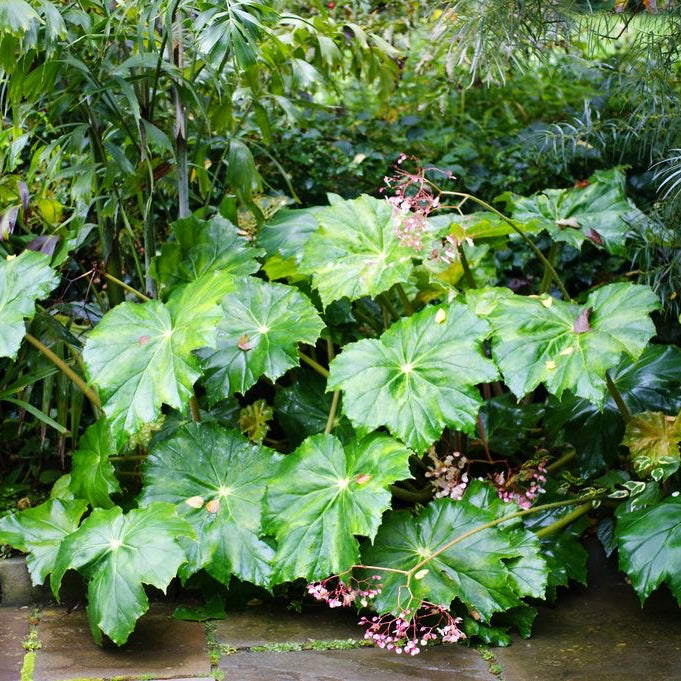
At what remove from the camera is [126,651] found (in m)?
2.71

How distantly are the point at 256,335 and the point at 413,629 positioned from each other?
1027 millimetres

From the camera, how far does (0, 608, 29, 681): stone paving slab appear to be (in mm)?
2572

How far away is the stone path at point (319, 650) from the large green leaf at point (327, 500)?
260 mm

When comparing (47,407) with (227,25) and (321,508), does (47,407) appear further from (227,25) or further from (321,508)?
(227,25)

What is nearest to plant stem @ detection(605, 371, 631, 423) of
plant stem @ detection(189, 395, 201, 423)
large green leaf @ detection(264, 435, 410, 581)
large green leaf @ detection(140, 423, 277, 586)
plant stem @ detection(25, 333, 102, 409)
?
large green leaf @ detection(264, 435, 410, 581)

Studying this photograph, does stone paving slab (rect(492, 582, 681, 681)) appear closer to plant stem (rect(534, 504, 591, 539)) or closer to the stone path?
the stone path

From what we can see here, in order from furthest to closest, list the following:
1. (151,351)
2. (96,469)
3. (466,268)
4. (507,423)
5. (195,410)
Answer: (507,423) < (466,268) < (195,410) < (96,469) < (151,351)

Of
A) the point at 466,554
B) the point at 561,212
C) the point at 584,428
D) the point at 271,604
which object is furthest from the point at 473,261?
the point at 271,604

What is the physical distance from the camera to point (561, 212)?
11.6 ft

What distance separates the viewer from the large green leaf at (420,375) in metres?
2.73

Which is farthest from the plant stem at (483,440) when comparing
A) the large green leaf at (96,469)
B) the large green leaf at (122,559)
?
the large green leaf at (96,469)

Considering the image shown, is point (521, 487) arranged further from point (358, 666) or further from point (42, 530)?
point (42, 530)

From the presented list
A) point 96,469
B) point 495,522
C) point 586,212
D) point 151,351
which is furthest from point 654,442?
point 96,469

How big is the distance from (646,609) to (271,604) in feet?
3.93
